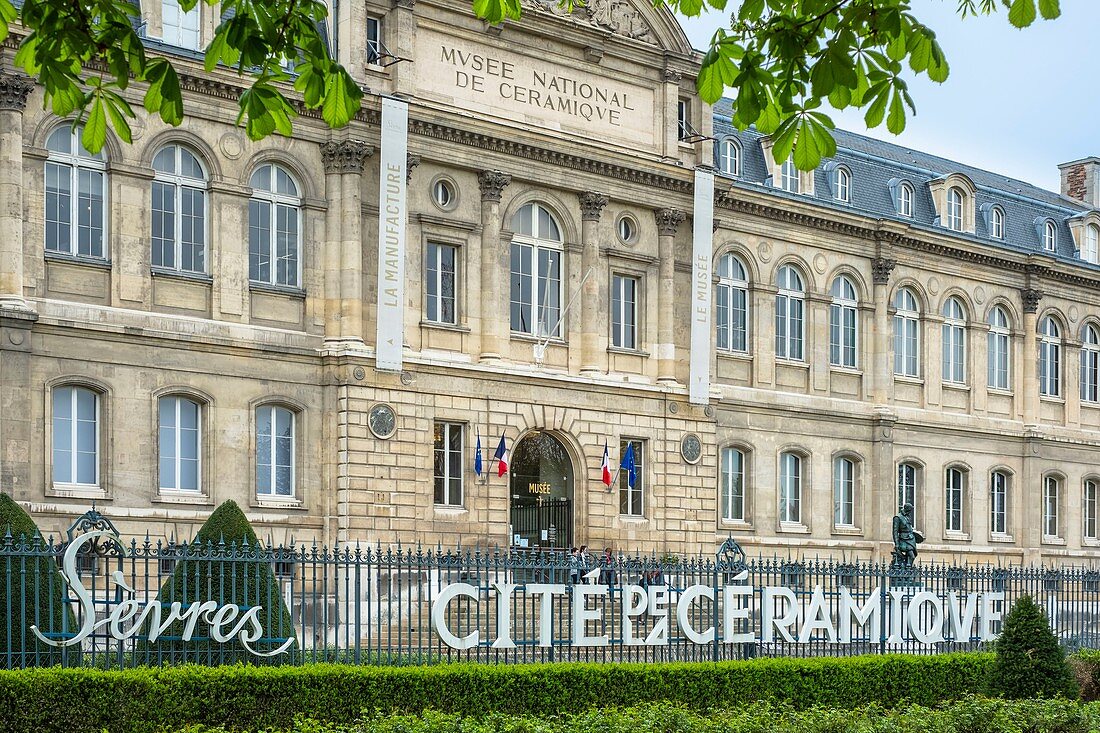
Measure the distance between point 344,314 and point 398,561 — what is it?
14.8 m

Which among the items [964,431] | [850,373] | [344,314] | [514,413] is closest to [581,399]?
[514,413]

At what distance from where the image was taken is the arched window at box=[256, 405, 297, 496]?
35.5m

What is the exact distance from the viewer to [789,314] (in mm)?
46719

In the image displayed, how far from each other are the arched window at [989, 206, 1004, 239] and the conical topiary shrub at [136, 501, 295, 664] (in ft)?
120

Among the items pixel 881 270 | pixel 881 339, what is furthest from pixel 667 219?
pixel 881 339

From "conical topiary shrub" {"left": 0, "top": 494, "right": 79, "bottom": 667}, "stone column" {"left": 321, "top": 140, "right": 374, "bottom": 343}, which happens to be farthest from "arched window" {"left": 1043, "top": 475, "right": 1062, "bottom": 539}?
"conical topiary shrub" {"left": 0, "top": 494, "right": 79, "bottom": 667}

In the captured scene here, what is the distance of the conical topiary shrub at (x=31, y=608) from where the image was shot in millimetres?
19422

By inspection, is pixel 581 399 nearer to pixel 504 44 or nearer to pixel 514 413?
pixel 514 413

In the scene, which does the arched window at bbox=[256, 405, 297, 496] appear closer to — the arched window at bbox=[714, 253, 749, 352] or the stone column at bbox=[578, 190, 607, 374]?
the stone column at bbox=[578, 190, 607, 374]

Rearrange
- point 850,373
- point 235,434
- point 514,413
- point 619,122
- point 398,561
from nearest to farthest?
point 398,561 → point 235,434 → point 514,413 → point 619,122 → point 850,373

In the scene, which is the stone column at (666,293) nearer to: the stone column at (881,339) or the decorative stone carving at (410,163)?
the decorative stone carving at (410,163)

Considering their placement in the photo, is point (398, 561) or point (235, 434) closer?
point (398, 561)

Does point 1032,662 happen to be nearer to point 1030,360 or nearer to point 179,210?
point 179,210

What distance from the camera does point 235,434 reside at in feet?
115
